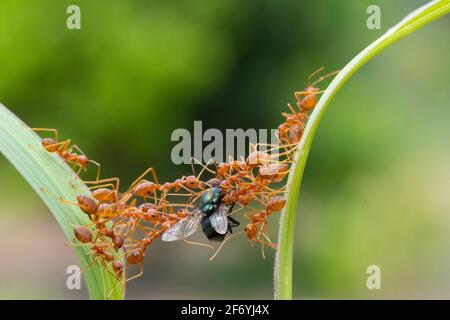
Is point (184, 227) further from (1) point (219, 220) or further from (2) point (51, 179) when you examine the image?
(2) point (51, 179)

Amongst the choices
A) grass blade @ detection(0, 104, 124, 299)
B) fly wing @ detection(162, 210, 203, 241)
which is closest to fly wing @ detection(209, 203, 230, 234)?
fly wing @ detection(162, 210, 203, 241)

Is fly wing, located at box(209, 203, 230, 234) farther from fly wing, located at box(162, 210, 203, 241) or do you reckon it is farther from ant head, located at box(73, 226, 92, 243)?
ant head, located at box(73, 226, 92, 243)

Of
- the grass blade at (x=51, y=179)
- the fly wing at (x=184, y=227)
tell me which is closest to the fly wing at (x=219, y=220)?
the fly wing at (x=184, y=227)

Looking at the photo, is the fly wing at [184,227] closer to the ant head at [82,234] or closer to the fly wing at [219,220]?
the fly wing at [219,220]

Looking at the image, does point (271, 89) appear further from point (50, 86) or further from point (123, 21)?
point (50, 86)

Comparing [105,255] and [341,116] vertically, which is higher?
[341,116]

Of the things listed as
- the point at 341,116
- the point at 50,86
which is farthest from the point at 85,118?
the point at 341,116
